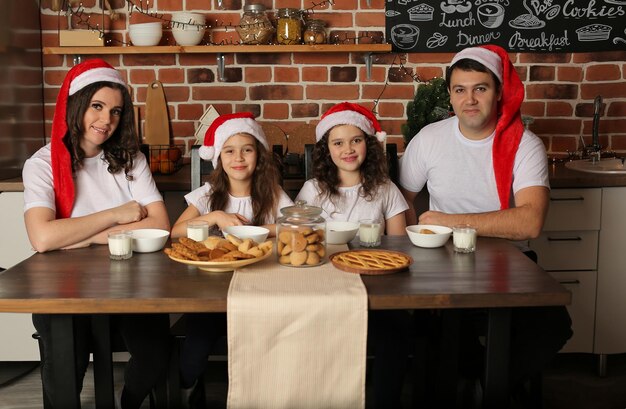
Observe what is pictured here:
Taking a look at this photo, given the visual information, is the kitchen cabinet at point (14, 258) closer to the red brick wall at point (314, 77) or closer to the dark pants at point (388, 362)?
the red brick wall at point (314, 77)

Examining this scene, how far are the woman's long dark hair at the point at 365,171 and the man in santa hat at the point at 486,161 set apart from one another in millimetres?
186

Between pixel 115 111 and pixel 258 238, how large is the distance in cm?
70

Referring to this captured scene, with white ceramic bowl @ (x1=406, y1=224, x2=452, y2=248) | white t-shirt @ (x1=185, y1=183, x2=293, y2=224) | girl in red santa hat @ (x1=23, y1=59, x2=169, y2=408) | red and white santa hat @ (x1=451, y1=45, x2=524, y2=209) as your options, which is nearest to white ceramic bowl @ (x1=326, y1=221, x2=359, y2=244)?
white ceramic bowl @ (x1=406, y1=224, x2=452, y2=248)

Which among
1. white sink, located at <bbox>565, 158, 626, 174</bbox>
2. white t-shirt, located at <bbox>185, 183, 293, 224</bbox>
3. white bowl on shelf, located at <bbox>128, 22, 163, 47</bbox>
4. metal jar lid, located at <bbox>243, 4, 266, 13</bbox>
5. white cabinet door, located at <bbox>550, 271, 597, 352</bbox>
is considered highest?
metal jar lid, located at <bbox>243, 4, 266, 13</bbox>

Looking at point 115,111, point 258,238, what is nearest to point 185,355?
point 258,238

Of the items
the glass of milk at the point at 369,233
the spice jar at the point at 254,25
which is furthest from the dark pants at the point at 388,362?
the spice jar at the point at 254,25

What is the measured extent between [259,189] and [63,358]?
3.31ft

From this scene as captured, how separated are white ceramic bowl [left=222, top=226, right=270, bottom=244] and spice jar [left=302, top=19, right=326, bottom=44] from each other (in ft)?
4.55

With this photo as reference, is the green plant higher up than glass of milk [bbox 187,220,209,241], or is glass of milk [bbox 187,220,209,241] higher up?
the green plant

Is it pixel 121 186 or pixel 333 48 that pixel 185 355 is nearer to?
pixel 121 186

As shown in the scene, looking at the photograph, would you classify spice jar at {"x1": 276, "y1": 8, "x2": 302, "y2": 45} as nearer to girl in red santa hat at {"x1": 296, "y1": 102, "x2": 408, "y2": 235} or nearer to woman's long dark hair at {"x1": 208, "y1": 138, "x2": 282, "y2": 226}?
girl in red santa hat at {"x1": 296, "y1": 102, "x2": 408, "y2": 235}

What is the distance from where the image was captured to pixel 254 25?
130 inches

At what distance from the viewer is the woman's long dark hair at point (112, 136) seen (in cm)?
238

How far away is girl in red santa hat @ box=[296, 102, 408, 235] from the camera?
104 inches
